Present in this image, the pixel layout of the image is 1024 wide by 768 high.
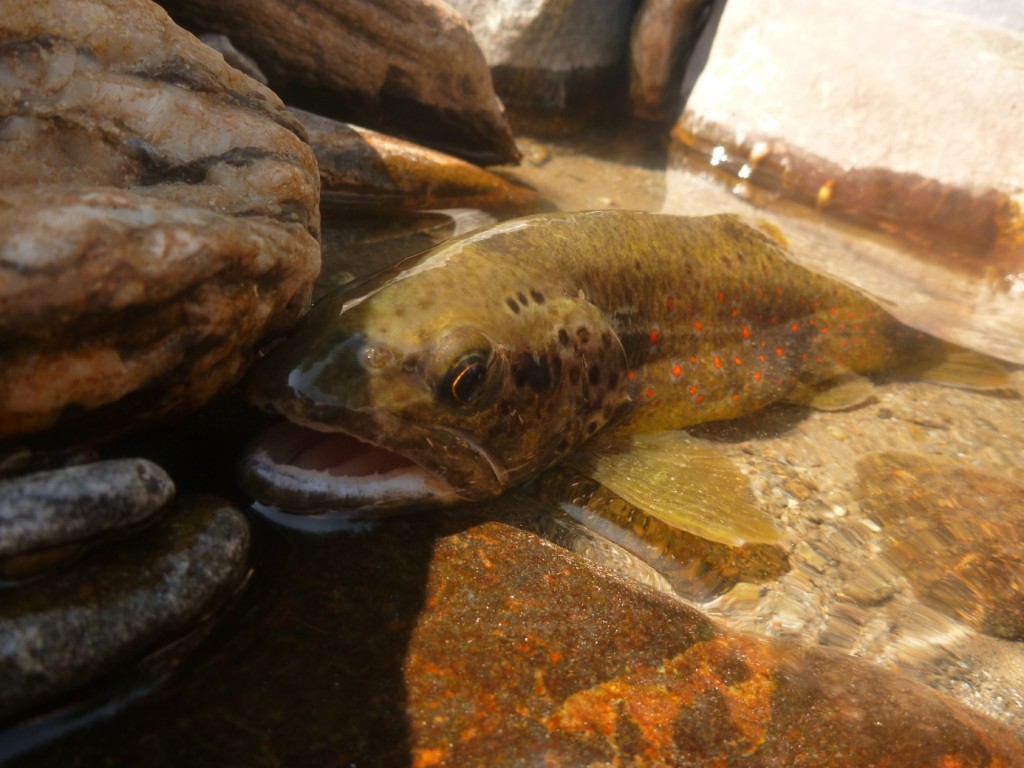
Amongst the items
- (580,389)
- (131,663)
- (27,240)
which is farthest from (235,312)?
(580,389)

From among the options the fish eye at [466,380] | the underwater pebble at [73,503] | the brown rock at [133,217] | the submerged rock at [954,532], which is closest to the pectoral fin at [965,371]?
the submerged rock at [954,532]

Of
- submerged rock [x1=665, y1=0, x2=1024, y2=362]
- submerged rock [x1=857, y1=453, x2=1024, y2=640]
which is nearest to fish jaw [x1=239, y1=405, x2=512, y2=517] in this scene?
submerged rock [x1=857, y1=453, x2=1024, y2=640]

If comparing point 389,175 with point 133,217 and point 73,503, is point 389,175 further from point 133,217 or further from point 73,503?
point 73,503

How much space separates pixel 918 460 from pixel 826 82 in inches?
162

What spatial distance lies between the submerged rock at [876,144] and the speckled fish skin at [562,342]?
5.01 ft

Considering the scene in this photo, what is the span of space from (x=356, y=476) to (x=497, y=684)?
91 cm

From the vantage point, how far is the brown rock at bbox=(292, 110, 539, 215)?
4.94 metres

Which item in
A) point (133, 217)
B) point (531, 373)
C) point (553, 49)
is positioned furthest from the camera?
point (553, 49)

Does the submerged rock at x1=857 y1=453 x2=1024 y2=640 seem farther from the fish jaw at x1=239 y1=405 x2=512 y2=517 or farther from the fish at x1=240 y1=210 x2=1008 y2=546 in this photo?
the fish jaw at x1=239 y1=405 x2=512 y2=517

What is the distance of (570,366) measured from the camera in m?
3.43

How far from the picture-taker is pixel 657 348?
13.0ft

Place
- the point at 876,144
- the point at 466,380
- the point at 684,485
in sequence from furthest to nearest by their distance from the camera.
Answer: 1. the point at 876,144
2. the point at 684,485
3. the point at 466,380

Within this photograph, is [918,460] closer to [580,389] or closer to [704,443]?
[704,443]

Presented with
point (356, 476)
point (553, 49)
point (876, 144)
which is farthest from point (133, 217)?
point (876, 144)
